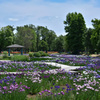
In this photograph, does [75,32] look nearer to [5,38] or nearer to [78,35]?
[78,35]

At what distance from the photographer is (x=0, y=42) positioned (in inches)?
2076

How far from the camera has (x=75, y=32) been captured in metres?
42.8

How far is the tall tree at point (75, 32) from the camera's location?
42.2 m

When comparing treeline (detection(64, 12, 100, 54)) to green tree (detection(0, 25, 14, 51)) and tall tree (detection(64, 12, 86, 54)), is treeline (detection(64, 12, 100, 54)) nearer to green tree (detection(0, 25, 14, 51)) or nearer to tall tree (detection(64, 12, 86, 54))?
tall tree (detection(64, 12, 86, 54))

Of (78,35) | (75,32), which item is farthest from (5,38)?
(78,35)

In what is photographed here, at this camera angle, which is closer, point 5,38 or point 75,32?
point 75,32

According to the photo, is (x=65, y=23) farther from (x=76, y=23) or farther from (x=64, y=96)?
(x=64, y=96)

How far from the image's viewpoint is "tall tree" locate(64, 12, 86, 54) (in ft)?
138

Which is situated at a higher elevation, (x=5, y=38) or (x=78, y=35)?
(x=5, y=38)

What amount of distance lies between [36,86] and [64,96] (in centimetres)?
129

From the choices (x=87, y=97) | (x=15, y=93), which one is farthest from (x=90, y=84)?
(x=15, y=93)

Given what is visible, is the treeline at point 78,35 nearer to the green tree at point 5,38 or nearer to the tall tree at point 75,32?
the tall tree at point 75,32

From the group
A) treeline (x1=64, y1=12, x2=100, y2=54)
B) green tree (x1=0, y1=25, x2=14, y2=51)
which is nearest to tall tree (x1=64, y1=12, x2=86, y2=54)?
treeline (x1=64, y1=12, x2=100, y2=54)

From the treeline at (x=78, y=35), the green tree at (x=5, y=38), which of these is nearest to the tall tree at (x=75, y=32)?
the treeline at (x=78, y=35)
